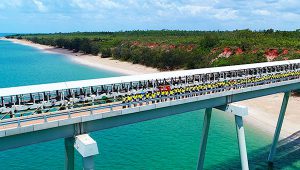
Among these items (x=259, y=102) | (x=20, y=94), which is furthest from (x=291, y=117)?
(x=20, y=94)

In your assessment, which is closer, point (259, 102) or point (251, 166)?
point (251, 166)

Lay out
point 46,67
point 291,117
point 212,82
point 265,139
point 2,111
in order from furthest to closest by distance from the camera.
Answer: point 46,67 < point 291,117 < point 265,139 < point 212,82 < point 2,111

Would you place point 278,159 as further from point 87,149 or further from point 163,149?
point 87,149

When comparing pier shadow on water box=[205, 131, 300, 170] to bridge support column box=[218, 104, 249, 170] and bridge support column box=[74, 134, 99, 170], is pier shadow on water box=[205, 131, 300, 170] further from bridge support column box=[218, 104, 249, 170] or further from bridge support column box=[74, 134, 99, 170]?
bridge support column box=[74, 134, 99, 170]

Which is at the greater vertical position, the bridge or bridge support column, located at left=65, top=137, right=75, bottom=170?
the bridge

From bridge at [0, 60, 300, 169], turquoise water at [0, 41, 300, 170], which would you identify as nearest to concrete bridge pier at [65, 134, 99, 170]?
bridge at [0, 60, 300, 169]

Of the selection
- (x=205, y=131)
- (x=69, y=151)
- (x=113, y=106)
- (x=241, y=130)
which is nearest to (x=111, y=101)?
(x=113, y=106)

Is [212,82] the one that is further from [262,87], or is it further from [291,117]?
[291,117]
